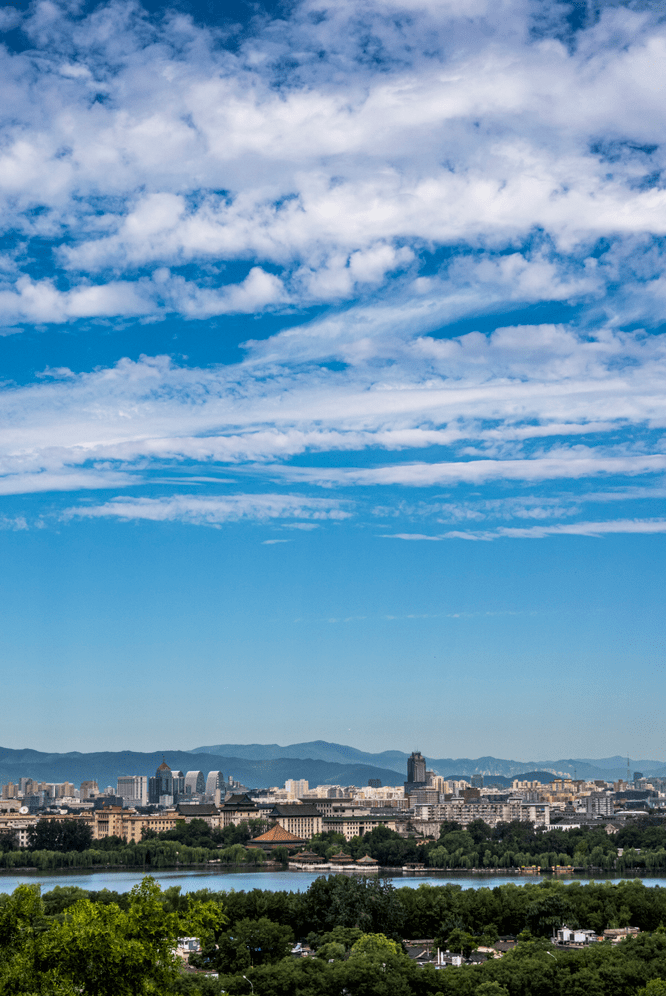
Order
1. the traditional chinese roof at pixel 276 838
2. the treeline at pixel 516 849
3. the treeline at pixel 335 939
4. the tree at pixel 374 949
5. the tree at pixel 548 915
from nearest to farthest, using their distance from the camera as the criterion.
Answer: the treeline at pixel 335 939 → the tree at pixel 374 949 → the tree at pixel 548 915 → the treeline at pixel 516 849 → the traditional chinese roof at pixel 276 838

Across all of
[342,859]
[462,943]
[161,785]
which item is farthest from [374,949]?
[161,785]

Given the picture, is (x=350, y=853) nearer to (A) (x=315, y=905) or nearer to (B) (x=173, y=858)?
(B) (x=173, y=858)

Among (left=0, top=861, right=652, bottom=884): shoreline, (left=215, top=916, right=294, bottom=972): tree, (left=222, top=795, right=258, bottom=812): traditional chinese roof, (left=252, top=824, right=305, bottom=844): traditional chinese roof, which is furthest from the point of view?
(left=222, top=795, right=258, bottom=812): traditional chinese roof

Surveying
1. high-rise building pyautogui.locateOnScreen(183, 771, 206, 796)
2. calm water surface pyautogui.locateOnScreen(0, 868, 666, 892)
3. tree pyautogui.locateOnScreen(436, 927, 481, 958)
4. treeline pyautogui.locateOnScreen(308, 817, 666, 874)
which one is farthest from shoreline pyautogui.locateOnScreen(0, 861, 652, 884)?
high-rise building pyautogui.locateOnScreen(183, 771, 206, 796)

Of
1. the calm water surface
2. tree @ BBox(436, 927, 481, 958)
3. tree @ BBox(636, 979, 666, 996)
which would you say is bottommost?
the calm water surface

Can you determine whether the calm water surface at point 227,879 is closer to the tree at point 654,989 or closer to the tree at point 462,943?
the tree at point 462,943

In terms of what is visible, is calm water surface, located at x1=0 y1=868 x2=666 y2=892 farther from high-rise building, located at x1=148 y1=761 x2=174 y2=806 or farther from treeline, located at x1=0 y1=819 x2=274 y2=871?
high-rise building, located at x1=148 y1=761 x2=174 y2=806

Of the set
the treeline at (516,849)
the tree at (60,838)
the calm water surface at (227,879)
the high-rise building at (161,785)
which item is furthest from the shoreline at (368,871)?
the high-rise building at (161,785)
